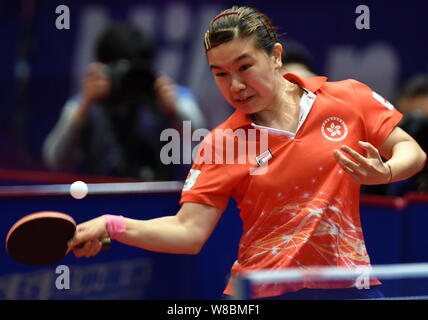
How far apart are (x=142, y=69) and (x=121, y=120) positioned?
0.36m

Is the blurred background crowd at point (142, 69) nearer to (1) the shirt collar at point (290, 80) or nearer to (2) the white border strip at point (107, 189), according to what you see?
(2) the white border strip at point (107, 189)

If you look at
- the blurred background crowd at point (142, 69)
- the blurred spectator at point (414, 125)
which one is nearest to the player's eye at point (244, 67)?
the blurred background crowd at point (142, 69)

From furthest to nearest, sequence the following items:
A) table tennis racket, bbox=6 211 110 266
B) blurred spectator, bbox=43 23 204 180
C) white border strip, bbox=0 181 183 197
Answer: blurred spectator, bbox=43 23 204 180 < white border strip, bbox=0 181 183 197 < table tennis racket, bbox=6 211 110 266

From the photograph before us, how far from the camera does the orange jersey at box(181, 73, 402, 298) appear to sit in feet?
9.41

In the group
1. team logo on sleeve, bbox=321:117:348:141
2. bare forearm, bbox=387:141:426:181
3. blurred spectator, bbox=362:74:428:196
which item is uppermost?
blurred spectator, bbox=362:74:428:196

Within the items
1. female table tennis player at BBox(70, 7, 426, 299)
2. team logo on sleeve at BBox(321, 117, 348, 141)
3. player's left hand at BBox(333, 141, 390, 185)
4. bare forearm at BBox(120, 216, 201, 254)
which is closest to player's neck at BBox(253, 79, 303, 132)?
female table tennis player at BBox(70, 7, 426, 299)

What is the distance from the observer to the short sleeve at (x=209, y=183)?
294cm

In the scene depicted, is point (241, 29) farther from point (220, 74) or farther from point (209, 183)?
point (209, 183)

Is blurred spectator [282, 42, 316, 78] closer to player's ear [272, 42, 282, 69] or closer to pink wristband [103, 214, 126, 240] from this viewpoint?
player's ear [272, 42, 282, 69]

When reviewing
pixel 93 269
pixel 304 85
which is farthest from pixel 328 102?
pixel 93 269

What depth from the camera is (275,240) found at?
9.52 ft

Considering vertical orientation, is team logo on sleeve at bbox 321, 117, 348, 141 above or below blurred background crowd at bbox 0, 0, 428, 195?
below

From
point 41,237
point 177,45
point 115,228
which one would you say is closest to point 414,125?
point 115,228

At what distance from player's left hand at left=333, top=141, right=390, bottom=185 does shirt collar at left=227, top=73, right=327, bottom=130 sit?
1.34 ft
